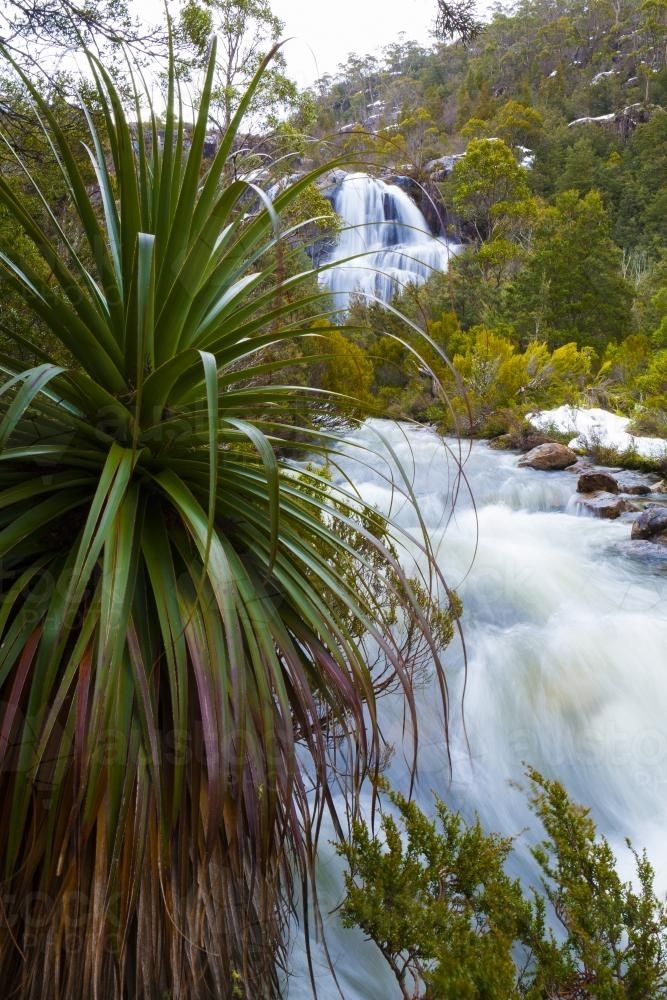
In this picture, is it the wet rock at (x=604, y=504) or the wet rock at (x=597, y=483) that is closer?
the wet rock at (x=604, y=504)

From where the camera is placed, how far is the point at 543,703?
392 cm

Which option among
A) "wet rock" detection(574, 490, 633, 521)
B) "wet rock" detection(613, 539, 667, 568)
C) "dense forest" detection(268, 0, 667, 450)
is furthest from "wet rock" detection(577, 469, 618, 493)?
"dense forest" detection(268, 0, 667, 450)

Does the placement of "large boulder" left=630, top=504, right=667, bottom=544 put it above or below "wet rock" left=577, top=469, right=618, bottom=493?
below

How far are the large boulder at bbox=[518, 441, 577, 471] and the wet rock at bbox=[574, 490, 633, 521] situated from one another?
1.55 m

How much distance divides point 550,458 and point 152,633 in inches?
342

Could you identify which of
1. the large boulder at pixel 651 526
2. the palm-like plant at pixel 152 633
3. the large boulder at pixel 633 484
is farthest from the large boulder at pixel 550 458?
the palm-like plant at pixel 152 633

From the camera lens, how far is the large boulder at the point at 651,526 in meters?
6.41

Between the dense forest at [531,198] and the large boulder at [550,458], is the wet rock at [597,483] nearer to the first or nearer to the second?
the large boulder at [550,458]

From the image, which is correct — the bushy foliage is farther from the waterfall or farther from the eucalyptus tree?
the waterfall

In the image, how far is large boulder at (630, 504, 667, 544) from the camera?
6.41m

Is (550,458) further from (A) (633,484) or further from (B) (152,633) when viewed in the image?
(B) (152,633)

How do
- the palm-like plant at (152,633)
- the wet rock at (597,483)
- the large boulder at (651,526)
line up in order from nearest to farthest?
the palm-like plant at (152,633) < the large boulder at (651,526) < the wet rock at (597,483)

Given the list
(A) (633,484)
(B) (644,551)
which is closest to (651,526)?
(B) (644,551)

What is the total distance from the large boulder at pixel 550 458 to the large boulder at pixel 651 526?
105 inches
